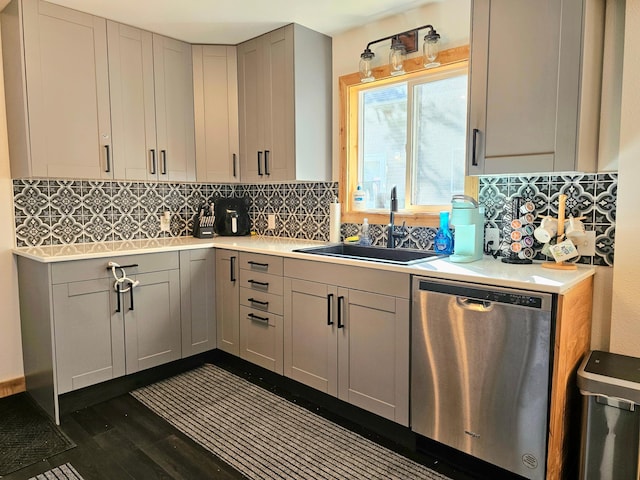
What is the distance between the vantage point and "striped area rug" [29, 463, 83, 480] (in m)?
1.97

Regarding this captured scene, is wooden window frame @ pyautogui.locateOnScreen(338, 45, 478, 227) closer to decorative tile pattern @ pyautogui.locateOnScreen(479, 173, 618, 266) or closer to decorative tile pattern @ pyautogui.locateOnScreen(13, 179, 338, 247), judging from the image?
decorative tile pattern @ pyautogui.locateOnScreen(13, 179, 338, 247)

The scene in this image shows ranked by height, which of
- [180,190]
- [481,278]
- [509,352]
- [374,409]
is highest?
[180,190]

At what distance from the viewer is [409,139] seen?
9.25 feet

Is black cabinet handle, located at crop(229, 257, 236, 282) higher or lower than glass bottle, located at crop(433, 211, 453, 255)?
lower

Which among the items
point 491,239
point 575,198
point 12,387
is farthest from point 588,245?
point 12,387

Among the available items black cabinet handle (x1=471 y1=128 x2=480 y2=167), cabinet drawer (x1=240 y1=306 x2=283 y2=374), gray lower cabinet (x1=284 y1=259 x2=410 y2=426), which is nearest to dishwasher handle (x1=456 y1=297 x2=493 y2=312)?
gray lower cabinet (x1=284 y1=259 x2=410 y2=426)

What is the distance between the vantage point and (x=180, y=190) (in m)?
3.59

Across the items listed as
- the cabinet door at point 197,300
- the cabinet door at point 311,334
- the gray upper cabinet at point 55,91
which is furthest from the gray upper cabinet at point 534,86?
the gray upper cabinet at point 55,91

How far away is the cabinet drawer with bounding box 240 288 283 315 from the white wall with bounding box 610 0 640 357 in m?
1.77

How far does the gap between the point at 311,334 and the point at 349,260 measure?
21.7 inches

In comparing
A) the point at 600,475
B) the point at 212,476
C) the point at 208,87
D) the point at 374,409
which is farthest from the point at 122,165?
the point at 600,475

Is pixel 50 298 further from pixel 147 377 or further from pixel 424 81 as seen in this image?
pixel 424 81

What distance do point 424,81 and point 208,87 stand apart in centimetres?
165

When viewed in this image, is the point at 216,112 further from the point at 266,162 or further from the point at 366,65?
the point at 366,65
